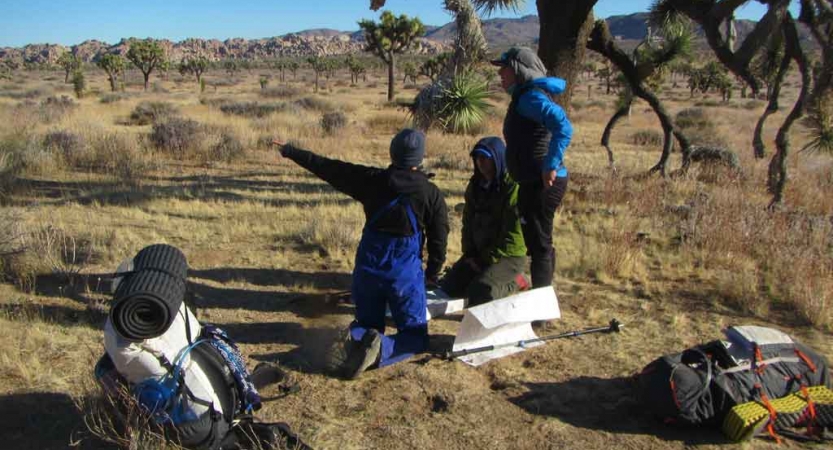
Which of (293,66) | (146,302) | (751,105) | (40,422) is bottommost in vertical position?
(40,422)

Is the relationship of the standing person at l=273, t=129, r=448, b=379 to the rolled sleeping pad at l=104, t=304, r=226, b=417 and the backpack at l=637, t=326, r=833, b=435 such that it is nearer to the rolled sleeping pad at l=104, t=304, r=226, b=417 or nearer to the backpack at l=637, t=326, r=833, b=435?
the rolled sleeping pad at l=104, t=304, r=226, b=417

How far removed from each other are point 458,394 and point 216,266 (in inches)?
119

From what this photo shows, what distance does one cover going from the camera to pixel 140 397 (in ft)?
8.82

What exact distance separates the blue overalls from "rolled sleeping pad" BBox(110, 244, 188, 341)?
1.32m

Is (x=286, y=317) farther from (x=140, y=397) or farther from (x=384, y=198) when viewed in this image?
(x=140, y=397)

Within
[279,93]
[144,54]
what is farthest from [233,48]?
[279,93]

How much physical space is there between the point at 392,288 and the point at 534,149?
1.29 m

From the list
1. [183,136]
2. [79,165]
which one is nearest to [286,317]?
[79,165]

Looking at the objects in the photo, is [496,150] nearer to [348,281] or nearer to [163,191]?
[348,281]

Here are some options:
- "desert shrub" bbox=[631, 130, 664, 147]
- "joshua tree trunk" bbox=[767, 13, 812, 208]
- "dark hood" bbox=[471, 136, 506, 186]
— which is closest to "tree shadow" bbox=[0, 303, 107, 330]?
"dark hood" bbox=[471, 136, 506, 186]

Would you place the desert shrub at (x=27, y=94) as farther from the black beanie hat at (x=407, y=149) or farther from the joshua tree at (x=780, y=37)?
the black beanie hat at (x=407, y=149)

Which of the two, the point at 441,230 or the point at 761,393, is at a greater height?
the point at 441,230

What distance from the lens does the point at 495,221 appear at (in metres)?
4.45

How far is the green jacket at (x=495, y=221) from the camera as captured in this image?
4340 mm
